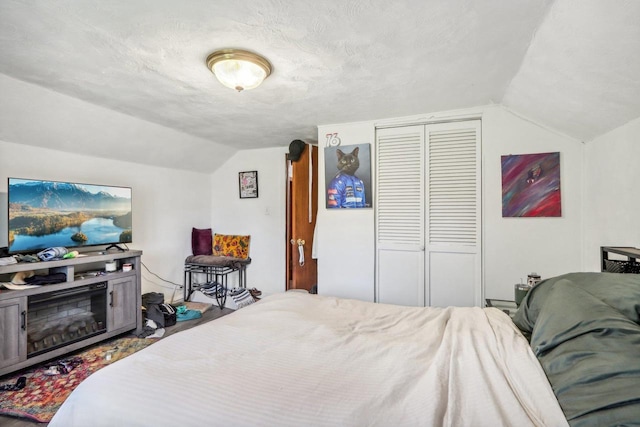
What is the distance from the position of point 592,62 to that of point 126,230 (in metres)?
4.33

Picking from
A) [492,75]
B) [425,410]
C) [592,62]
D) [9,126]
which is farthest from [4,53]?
[592,62]

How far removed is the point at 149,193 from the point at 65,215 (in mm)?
1130

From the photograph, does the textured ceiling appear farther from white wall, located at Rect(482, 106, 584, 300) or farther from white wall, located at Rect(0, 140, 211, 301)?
white wall, located at Rect(0, 140, 211, 301)

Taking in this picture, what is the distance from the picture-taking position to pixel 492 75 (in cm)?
210

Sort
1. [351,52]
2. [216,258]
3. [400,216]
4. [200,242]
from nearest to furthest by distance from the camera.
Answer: [351,52] → [400,216] → [216,258] → [200,242]

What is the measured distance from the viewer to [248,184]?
15.3ft

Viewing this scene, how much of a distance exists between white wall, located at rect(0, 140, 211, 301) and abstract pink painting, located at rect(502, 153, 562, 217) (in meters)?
4.24

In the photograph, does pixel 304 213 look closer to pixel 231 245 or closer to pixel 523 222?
pixel 231 245

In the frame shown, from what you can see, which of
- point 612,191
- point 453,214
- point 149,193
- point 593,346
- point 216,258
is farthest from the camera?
point 216,258

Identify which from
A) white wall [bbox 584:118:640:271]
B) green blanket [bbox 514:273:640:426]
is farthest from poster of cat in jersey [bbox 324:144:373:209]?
green blanket [bbox 514:273:640:426]

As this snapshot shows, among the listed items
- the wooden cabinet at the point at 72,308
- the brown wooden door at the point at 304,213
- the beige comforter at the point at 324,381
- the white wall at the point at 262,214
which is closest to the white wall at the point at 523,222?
the beige comforter at the point at 324,381

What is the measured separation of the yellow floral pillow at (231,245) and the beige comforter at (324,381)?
303cm

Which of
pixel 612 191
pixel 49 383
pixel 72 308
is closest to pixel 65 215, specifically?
pixel 72 308

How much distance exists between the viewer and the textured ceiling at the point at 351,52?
54.7 inches
